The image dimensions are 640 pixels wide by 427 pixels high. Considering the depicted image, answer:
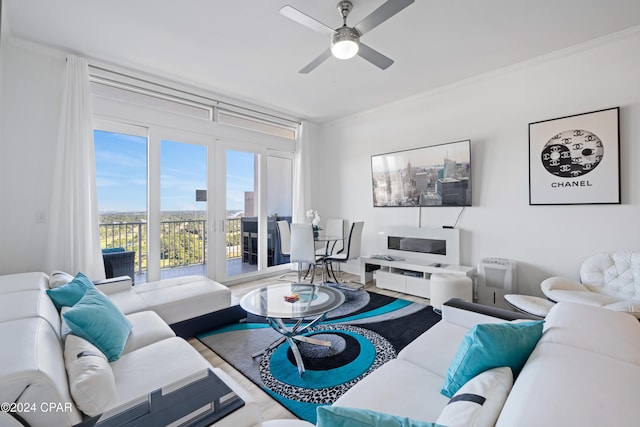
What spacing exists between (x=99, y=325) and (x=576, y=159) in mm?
4412

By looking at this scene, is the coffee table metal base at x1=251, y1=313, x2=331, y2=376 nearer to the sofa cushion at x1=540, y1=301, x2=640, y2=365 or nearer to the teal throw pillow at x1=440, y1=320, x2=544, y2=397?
the teal throw pillow at x1=440, y1=320, x2=544, y2=397

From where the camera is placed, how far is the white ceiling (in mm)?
2396

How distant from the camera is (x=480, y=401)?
2.80 feet

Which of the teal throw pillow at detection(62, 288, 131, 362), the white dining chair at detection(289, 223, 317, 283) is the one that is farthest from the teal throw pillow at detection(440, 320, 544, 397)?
the white dining chair at detection(289, 223, 317, 283)

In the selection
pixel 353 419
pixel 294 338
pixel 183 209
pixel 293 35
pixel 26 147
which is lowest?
pixel 294 338

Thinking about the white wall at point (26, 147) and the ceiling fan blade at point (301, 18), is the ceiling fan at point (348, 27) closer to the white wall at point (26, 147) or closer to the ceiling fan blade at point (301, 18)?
the ceiling fan blade at point (301, 18)

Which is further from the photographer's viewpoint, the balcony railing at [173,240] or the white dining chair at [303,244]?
the white dining chair at [303,244]

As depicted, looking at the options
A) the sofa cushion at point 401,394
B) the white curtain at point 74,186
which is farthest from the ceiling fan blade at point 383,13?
the white curtain at point 74,186

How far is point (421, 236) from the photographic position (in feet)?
13.9

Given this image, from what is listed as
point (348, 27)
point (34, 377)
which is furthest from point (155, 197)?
point (34, 377)

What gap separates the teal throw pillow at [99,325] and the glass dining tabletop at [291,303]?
86 cm

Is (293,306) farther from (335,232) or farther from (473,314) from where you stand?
(335,232)

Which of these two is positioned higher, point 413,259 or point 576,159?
point 576,159

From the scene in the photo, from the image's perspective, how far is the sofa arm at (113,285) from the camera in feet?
8.61
